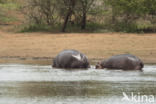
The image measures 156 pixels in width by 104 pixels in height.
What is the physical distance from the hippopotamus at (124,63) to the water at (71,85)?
0.31 metres

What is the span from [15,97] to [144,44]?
12488 mm

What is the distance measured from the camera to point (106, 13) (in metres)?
31.0

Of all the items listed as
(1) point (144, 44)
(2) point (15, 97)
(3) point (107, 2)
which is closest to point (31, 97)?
(2) point (15, 97)

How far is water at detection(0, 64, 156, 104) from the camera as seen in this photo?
38.6ft

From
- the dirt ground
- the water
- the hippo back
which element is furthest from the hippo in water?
the dirt ground

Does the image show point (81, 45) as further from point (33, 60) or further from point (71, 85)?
point (71, 85)

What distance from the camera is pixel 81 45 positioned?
2409 cm

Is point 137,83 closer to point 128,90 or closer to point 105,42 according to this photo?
point 128,90

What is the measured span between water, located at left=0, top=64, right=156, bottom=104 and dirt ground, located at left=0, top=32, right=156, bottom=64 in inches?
153

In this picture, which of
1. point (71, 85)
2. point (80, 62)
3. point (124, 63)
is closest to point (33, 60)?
point (80, 62)

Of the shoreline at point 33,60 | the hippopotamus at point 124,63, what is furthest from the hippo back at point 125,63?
the shoreline at point 33,60

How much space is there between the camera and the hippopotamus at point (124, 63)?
58.0 feet

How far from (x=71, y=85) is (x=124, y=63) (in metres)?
4.12

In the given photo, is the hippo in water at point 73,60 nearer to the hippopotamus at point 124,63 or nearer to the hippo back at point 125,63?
the hippopotamus at point 124,63
